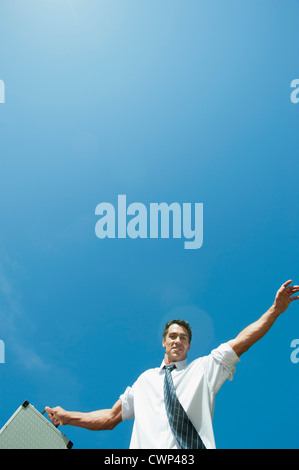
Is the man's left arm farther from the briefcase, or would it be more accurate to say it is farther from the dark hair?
the briefcase

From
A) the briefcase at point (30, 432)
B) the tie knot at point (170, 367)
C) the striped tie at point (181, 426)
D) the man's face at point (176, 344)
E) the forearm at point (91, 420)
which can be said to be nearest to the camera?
the striped tie at point (181, 426)

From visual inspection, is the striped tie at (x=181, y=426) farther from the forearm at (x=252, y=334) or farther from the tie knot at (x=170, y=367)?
the forearm at (x=252, y=334)

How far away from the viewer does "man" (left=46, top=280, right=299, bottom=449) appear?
3938 millimetres

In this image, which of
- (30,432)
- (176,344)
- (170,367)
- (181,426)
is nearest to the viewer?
(181,426)

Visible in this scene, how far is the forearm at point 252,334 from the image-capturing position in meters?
4.18

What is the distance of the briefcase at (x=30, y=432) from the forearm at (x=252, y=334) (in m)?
1.68

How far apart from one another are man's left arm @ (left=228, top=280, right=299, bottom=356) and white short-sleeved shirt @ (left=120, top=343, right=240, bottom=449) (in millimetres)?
94

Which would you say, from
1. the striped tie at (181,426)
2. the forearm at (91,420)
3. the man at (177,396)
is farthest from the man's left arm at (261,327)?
the forearm at (91,420)

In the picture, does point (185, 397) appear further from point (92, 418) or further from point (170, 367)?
point (92, 418)

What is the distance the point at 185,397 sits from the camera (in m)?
4.06

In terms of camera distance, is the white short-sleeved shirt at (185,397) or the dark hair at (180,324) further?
the dark hair at (180,324)

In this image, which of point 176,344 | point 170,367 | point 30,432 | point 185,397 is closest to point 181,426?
point 185,397

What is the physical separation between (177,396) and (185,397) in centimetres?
7
